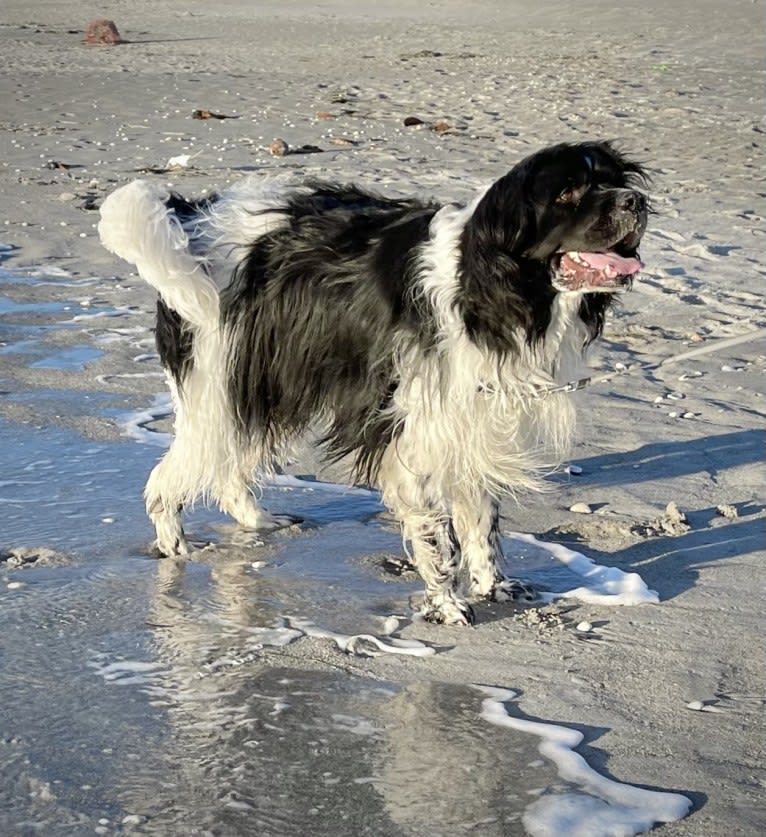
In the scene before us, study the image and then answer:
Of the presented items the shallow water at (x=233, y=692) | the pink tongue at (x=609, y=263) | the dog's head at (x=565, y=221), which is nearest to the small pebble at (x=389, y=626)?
the shallow water at (x=233, y=692)

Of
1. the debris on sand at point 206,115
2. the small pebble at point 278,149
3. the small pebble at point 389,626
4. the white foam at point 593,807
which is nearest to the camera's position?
the white foam at point 593,807

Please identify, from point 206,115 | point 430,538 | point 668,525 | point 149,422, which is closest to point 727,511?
point 668,525

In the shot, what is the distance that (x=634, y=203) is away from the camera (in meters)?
3.97

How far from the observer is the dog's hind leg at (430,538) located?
4457 mm

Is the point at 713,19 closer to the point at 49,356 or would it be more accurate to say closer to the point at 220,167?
the point at 220,167

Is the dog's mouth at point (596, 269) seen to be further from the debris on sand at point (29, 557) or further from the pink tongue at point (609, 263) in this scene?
the debris on sand at point (29, 557)

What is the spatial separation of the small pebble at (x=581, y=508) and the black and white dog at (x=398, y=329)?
2.28 feet

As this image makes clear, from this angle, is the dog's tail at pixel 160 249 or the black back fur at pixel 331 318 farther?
the dog's tail at pixel 160 249

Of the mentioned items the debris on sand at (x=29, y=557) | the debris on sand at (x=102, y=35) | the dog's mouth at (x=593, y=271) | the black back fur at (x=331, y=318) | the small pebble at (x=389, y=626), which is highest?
the dog's mouth at (x=593, y=271)

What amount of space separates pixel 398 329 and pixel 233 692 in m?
1.22

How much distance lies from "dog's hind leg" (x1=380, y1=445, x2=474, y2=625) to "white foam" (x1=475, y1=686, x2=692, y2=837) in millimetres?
965

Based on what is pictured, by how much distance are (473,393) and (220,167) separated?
26.9 feet

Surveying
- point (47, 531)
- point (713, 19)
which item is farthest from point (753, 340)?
point (713, 19)

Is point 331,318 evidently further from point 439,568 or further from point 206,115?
point 206,115
